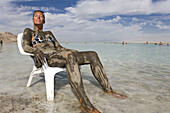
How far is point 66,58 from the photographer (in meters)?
2.20

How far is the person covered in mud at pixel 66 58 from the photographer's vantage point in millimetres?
2067

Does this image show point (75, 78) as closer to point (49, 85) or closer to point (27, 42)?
point (49, 85)

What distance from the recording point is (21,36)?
116 inches

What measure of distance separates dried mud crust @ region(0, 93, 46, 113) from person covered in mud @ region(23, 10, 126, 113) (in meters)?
0.67

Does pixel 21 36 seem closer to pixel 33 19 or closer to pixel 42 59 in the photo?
pixel 33 19

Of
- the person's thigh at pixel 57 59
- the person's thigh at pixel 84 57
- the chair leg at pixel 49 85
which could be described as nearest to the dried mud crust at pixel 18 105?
the chair leg at pixel 49 85

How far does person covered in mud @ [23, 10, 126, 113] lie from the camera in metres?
2.07

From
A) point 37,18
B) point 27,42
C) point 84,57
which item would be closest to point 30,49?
point 27,42

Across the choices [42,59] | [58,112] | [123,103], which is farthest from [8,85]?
[123,103]

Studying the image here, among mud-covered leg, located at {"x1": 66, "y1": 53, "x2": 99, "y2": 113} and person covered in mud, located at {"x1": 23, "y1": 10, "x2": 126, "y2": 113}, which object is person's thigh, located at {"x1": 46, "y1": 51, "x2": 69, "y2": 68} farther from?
mud-covered leg, located at {"x1": 66, "y1": 53, "x2": 99, "y2": 113}

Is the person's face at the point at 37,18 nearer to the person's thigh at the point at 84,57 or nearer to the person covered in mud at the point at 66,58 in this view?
the person covered in mud at the point at 66,58

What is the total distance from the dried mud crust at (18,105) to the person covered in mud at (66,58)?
0.67 meters

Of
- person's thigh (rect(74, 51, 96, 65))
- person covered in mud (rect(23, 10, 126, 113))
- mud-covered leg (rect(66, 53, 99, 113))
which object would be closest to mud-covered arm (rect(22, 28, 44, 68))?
person covered in mud (rect(23, 10, 126, 113))

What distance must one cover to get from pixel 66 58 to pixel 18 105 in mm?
1139
